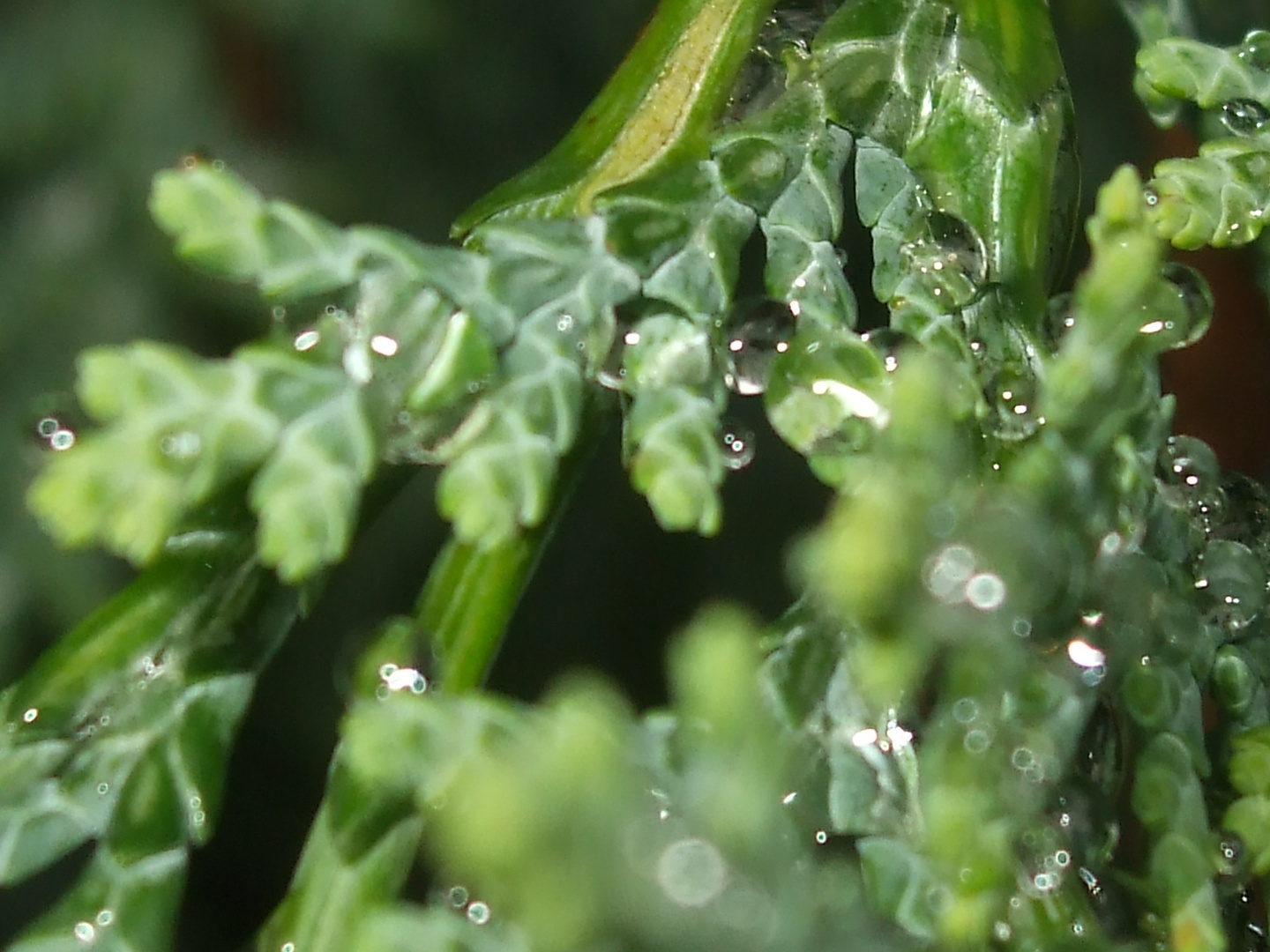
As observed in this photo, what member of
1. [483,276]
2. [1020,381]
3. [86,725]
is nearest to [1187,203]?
[1020,381]

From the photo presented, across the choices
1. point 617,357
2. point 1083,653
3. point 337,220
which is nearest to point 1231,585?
point 1083,653

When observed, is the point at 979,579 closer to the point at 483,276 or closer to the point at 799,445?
the point at 799,445

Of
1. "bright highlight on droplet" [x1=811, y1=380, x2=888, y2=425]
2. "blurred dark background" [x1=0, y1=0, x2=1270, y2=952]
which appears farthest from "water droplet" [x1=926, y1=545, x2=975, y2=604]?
"blurred dark background" [x1=0, y1=0, x2=1270, y2=952]

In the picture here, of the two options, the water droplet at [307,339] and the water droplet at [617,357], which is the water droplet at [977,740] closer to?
the water droplet at [617,357]

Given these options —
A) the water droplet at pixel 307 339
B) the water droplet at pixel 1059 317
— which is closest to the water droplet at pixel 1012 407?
the water droplet at pixel 1059 317

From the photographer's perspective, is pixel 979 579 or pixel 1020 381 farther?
pixel 1020 381

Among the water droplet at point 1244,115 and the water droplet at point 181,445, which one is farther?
the water droplet at point 1244,115

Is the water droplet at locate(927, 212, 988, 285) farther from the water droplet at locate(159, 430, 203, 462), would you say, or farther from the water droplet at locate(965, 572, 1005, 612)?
the water droplet at locate(159, 430, 203, 462)
